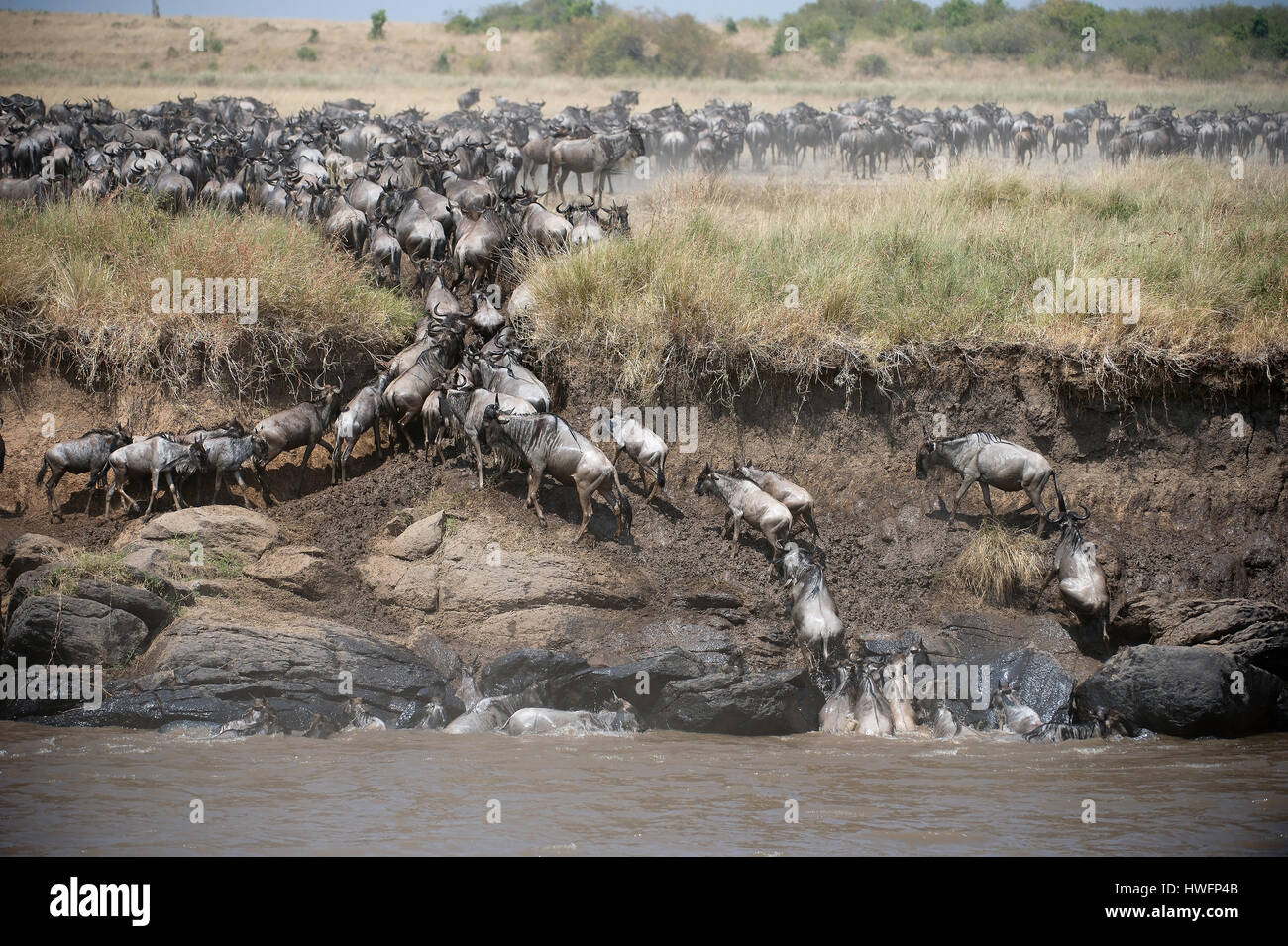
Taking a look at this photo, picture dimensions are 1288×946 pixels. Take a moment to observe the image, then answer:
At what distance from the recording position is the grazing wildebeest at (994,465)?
33.1 feet

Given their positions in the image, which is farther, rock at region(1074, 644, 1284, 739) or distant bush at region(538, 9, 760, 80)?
distant bush at region(538, 9, 760, 80)

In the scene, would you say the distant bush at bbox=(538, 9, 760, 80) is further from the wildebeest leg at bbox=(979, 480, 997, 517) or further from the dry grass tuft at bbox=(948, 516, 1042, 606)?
the dry grass tuft at bbox=(948, 516, 1042, 606)

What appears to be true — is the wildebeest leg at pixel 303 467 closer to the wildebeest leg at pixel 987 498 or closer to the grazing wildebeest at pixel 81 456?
the grazing wildebeest at pixel 81 456

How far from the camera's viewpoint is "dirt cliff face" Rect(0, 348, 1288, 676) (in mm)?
9398

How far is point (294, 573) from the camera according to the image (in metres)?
9.41

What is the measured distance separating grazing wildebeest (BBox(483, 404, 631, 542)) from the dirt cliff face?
272 millimetres

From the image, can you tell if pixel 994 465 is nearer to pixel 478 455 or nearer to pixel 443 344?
pixel 478 455

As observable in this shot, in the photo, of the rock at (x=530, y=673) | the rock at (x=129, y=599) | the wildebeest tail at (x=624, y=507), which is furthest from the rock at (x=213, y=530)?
the wildebeest tail at (x=624, y=507)

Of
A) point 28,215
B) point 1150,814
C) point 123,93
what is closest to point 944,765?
point 1150,814

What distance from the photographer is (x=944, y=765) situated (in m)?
7.63

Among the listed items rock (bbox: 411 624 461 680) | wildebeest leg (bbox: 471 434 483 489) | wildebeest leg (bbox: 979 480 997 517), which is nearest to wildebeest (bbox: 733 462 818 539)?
wildebeest leg (bbox: 979 480 997 517)

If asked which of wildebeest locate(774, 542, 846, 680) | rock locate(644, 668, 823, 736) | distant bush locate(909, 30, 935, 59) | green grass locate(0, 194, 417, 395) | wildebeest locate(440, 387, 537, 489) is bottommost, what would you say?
rock locate(644, 668, 823, 736)

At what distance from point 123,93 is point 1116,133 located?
26.1 metres

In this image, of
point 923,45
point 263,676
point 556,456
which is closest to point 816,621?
point 556,456
